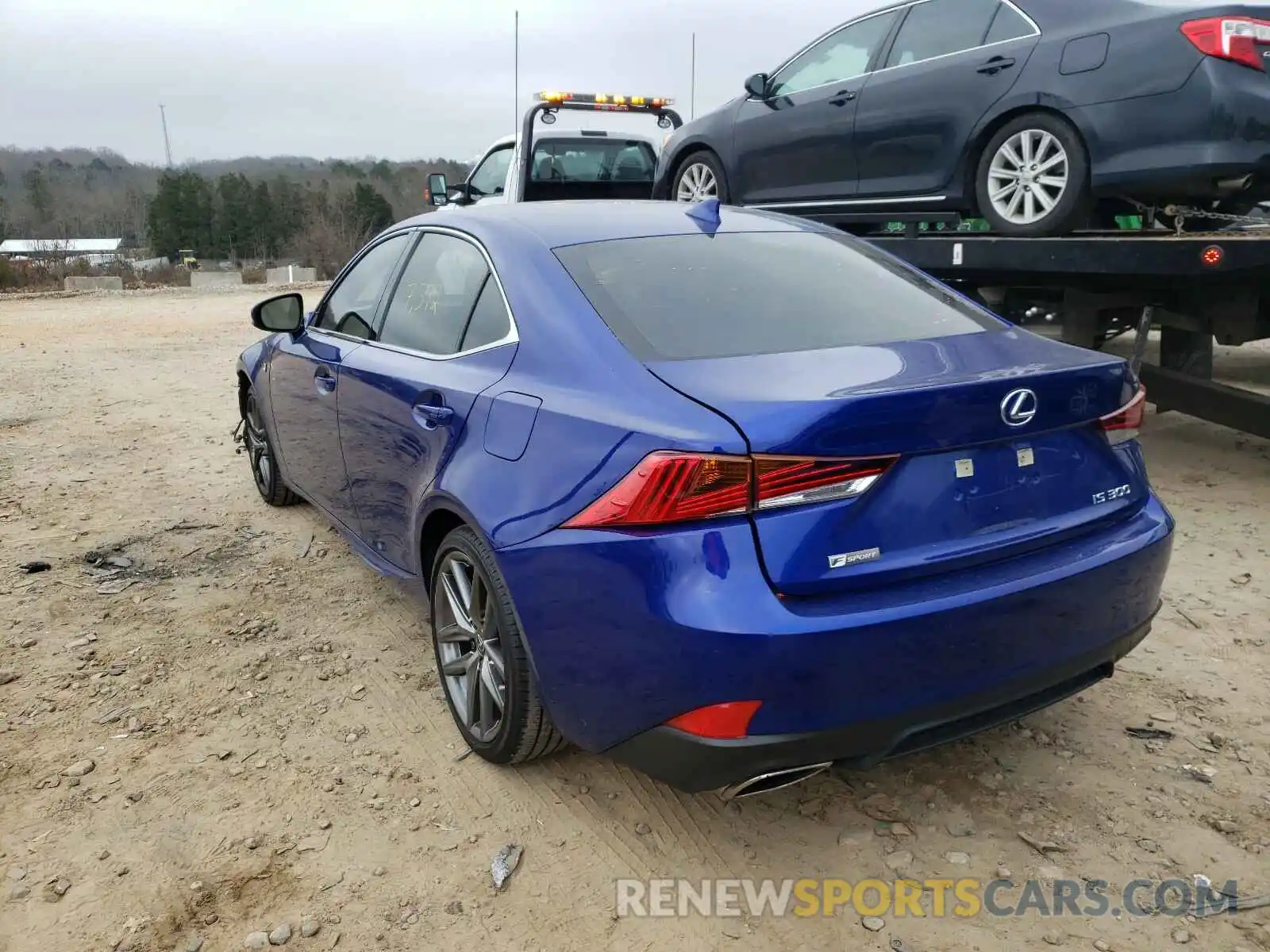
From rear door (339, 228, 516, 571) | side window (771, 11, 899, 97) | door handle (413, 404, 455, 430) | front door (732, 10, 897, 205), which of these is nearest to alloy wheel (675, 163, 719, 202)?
front door (732, 10, 897, 205)

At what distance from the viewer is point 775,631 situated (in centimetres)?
202

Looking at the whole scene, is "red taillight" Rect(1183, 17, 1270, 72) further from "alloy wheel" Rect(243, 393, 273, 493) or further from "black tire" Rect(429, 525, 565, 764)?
"alloy wheel" Rect(243, 393, 273, 493)

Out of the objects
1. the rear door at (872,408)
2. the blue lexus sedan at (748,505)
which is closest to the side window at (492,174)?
the blue lexus sedan at (748,505)

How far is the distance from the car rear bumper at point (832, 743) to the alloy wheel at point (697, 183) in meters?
6.30

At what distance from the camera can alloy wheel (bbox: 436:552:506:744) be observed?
109 inches

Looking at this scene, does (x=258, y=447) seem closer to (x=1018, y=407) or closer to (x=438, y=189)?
(x=1018, y=407)

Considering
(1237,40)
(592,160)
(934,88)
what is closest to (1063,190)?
(1237,40)

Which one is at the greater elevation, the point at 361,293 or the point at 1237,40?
the point at 1237,40

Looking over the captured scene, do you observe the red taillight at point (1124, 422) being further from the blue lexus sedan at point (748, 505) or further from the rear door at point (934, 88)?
the rear door at point (934, 88)

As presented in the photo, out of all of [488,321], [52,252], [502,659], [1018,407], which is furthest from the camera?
[52,252]

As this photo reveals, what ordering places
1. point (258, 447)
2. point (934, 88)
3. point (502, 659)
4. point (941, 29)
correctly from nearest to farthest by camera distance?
point (502, 659) < point (258, 447) < point (934, 88) < point (941, 29)

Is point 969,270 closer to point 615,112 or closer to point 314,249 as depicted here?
point 615,112

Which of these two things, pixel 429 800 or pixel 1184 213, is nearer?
pixel 429 800

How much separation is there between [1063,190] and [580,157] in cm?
638
